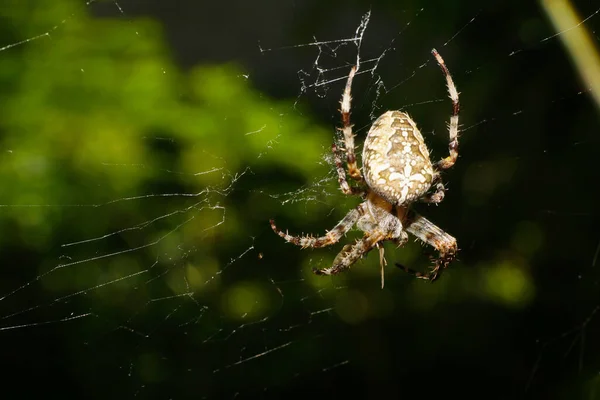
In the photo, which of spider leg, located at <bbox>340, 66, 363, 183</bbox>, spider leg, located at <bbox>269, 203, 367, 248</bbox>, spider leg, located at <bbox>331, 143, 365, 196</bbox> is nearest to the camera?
spider leg, located at <bbox>340, 66, 363, 183</bbox>

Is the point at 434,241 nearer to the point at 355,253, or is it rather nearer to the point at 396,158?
the point at 355,253

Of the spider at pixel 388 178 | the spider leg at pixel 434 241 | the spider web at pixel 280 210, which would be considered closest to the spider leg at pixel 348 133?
the spider at pixel 388 178

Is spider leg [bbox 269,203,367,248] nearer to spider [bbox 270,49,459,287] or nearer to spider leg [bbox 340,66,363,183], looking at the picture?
spider [bbox 270,49,459,287]

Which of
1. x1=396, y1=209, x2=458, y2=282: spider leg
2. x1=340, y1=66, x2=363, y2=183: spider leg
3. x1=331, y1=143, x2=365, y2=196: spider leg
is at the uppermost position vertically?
x1=340, y1=66, x2=363, y2=183: spider leg

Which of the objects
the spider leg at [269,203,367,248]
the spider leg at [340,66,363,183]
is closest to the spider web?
the spider leg at [269,203,367,248]

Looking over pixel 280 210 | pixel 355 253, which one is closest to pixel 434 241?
pixel 355 253

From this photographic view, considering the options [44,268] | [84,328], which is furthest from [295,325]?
[44,268]

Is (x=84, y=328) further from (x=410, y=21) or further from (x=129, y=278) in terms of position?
(x=410, y=21)
